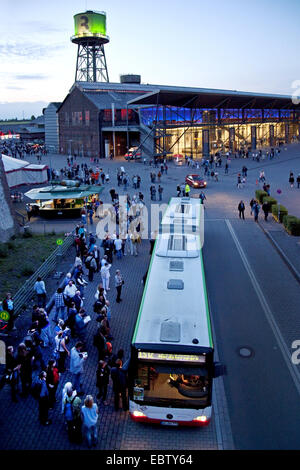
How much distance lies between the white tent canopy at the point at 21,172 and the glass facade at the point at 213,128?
19.6 meters

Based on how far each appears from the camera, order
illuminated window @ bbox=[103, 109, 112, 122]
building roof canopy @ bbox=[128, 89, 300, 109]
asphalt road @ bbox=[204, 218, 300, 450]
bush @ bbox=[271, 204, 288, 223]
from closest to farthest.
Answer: asphalt road @ bbox=[204, 218, 300, 450] → bush @ bbox=[271, 204, 288, 223] → building roof canopy @ bbox=[128, 89, 300, 109] → illuminated window @ bbox=[103, 109, 112, 122]

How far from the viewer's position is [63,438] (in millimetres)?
8820

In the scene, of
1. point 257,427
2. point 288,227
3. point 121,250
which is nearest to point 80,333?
point 257,427

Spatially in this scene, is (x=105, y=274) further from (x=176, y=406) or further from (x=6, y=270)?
(x=176, y=406)

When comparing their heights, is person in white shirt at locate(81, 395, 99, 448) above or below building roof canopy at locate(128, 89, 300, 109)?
below

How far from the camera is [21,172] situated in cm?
3891

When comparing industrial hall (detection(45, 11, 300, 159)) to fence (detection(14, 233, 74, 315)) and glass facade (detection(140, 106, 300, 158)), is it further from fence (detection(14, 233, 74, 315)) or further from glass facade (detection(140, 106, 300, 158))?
fence (detection(14, 233, 74, 315))

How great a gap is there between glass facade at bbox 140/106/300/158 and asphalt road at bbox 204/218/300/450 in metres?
38.1

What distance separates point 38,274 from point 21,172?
23762mm

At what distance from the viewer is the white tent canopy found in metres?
35.7

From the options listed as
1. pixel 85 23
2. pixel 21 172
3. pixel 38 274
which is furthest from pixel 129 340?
pixel 85 23

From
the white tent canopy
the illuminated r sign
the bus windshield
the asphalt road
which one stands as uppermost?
the illuminated r sign

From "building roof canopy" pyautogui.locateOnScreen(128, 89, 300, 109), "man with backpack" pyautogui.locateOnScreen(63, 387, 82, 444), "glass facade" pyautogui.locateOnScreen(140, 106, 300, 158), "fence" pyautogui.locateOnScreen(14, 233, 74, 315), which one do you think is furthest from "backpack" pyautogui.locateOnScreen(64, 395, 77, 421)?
"glass facade" pyautogui.locateOnScreen(140, 106, 300, 158)
